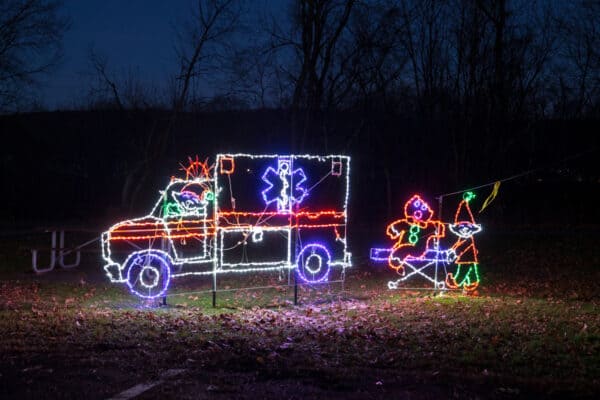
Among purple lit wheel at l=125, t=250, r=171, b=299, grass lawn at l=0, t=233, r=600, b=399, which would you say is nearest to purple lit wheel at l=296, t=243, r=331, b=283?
grass lawn at l=0, t=233, r=600, b=399

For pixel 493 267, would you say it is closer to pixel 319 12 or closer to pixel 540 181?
pixel 319 12

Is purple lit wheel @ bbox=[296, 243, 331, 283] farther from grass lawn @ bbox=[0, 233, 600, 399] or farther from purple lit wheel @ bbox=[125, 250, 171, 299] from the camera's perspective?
purple lit wheel @ bbox=[125, 250, 171, 299]

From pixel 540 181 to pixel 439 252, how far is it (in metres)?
19.3

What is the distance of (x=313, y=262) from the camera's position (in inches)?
552

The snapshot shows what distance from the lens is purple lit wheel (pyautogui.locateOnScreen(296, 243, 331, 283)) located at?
1331cm

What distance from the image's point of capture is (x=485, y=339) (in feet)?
27.2

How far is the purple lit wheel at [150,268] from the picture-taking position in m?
11.4

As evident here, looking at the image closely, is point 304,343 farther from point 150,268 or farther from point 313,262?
point 313,262

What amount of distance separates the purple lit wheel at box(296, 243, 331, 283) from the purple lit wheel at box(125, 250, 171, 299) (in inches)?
104

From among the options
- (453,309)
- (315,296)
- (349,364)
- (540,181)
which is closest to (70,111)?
(540,181)

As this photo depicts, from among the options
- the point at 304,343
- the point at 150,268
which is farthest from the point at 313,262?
the point at 304,343

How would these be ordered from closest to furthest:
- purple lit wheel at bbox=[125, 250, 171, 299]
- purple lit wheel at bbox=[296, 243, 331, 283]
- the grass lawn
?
the grass lawn → purple lit wheel at bbox=[125, 250, 171, 299] → purple lit wheel at bbox=[296, 243, 331, 283]

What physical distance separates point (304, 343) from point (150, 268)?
4.18 m

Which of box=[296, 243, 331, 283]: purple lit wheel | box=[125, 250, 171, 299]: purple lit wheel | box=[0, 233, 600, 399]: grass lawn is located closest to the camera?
box=[0, 233, 600, 399]: grass lawn
